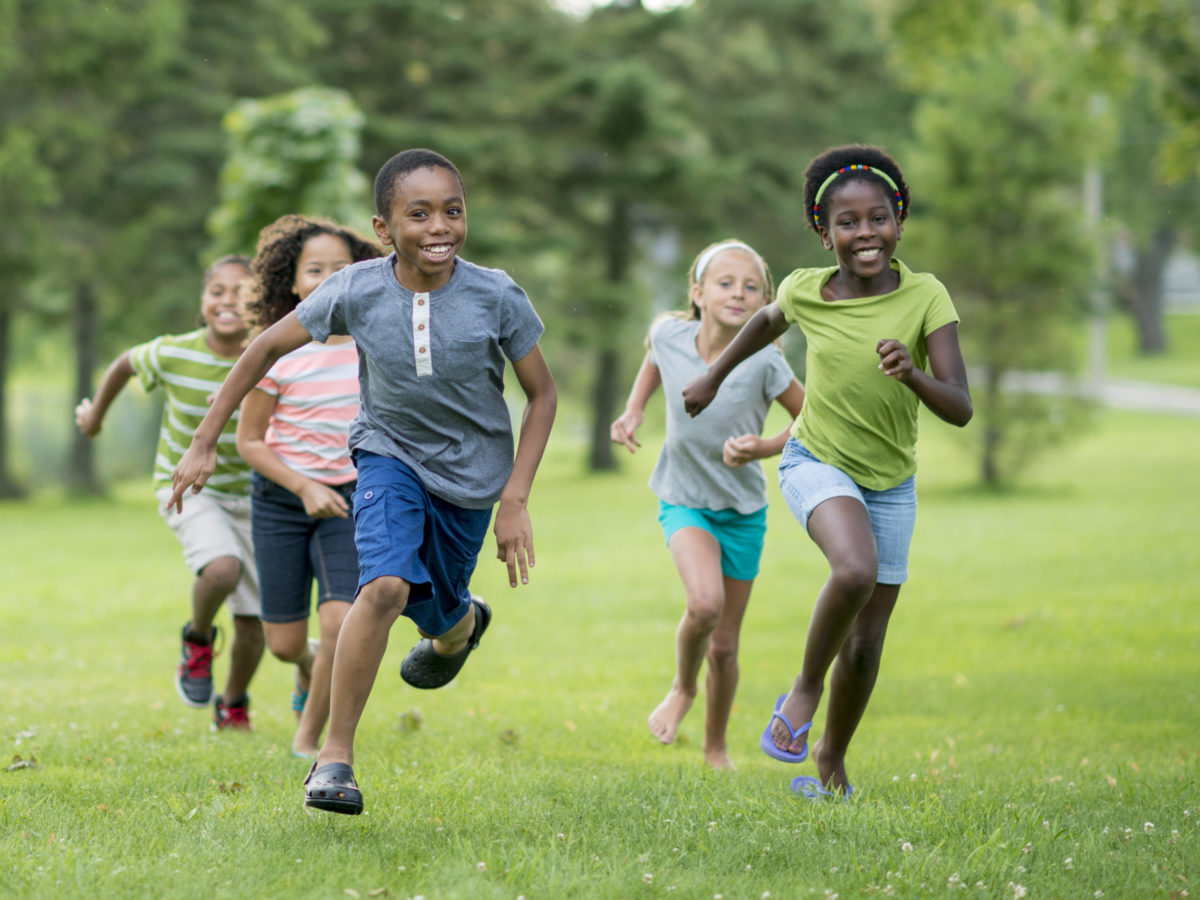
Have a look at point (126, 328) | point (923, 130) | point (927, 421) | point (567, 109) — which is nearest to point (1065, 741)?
point (923, 130)

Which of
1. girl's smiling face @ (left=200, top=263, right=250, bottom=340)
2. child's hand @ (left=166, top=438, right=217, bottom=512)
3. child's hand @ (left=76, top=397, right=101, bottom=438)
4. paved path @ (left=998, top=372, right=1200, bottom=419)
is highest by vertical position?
girl's smiling face @ (left=200, top=263, right=250, bottom=340)

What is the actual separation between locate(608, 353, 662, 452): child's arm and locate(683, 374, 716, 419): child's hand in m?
0.49

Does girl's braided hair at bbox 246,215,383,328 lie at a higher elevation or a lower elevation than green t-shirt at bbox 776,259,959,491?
higher

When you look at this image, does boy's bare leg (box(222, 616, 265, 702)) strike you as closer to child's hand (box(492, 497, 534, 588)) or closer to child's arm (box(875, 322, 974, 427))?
child's hand (box(492, 497, 534, 588))

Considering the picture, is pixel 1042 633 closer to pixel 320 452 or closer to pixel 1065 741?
pixel 1065 741

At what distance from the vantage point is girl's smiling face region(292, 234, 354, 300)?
6.06m

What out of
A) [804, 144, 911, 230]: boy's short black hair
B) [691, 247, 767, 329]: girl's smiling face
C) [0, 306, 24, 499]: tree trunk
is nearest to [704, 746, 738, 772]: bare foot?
[691, 247, 767, 329]: girl's smiling face

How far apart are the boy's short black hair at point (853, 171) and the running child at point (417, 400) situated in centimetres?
124

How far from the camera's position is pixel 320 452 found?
19.7ft

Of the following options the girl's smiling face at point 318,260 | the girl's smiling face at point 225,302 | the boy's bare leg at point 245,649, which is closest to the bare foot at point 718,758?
the boy's bare leg at point 245,649

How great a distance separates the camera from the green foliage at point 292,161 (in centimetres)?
1819

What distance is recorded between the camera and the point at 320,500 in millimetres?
5566

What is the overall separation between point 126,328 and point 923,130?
16.6 m

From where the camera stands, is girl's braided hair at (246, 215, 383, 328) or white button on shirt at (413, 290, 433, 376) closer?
white button on shirt at (413, 290, 433, 376)
